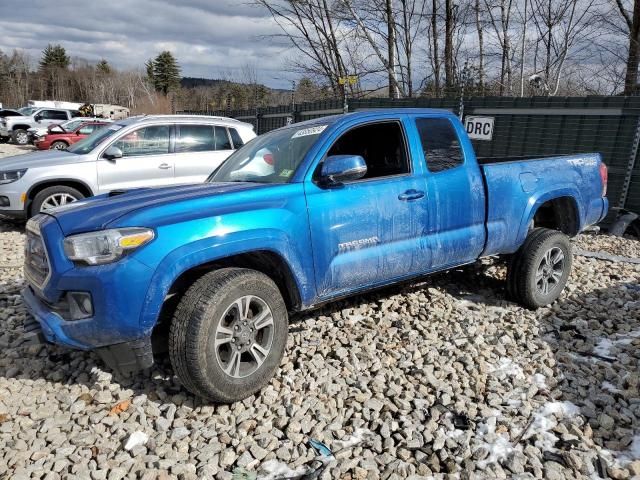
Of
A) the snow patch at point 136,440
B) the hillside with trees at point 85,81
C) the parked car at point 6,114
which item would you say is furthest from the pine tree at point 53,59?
the snow patch at point 136,440

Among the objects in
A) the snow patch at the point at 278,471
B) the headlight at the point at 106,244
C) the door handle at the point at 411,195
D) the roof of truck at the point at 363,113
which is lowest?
the snow patch at the point at 278,471

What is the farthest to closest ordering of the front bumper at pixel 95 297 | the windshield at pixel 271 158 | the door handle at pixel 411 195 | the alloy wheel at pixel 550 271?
the alloy wheel at pixel 550 271 < the door handle at pixel 411 195 < the windshield at pixel 271 158 < the front bumper at pixel 95 297

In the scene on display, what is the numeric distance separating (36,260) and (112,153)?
4775 millimetres

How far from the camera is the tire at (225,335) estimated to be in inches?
112

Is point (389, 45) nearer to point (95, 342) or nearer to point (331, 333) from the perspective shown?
point (331, 333)

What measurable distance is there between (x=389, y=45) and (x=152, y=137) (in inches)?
379

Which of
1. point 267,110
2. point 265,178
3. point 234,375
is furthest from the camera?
point 267,110

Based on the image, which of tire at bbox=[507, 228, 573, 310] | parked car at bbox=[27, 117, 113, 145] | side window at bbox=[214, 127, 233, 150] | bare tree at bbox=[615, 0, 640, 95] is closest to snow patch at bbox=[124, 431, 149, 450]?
tire at bbox=[507, 228, 573, 310]

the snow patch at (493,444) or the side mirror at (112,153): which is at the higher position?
the side mirror at (112,153)

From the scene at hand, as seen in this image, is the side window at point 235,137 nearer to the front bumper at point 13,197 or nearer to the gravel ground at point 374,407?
the front bumper at point 13,197

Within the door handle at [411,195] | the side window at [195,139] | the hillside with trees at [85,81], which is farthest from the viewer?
the hillside with trees at [85,81]

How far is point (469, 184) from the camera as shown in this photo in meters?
4.17

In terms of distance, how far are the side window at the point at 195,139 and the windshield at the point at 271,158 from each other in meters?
3.89

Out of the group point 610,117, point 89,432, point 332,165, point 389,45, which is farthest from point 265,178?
point 389,45
